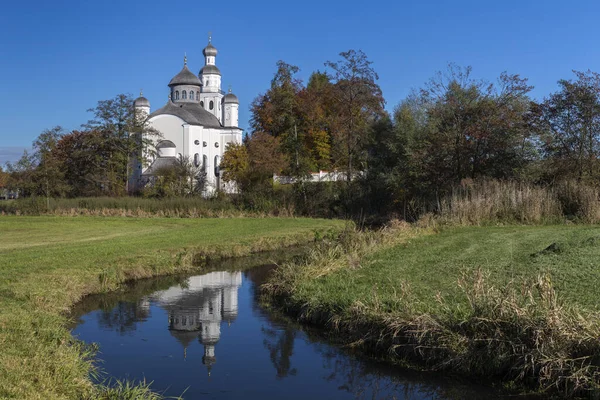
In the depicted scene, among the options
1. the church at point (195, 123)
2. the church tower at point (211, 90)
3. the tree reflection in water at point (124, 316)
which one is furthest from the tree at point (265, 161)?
the church tower at point (211, 90)

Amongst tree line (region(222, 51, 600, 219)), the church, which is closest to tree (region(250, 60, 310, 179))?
tree line (region(222, 51, 600, 219))

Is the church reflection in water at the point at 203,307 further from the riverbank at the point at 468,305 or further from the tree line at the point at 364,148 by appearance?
the tree line at the point at 364,148

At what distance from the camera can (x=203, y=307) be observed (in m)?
13.7

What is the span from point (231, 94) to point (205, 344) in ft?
226

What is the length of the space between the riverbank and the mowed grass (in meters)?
0.02

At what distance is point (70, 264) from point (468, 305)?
10414 millimetres

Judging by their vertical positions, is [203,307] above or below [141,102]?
below

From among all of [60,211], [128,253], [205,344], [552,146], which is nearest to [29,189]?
[60,211]

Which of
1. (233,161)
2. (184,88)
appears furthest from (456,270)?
(184,88)

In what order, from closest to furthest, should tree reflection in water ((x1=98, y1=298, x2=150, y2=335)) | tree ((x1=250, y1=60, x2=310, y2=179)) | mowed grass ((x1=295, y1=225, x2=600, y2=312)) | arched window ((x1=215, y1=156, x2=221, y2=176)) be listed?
mowed grass ((x1=295, y1=225, x2=600, y2=312))
tree reflection in water ((x1=98, y1=298, x2=150, y2=335))
tree ((x1=250, y1=60, x2=310, y2=179))
arched window ((x1=215, y1=156, x2=221, y2=176))

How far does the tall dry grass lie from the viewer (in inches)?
885

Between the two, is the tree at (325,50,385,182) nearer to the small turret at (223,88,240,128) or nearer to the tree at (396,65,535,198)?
the tree at (396,65,535,198)

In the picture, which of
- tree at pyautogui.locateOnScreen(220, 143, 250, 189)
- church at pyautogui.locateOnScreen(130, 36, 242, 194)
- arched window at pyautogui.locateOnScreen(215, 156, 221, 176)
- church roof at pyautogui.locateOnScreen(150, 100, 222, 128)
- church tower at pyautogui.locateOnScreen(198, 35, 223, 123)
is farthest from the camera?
church tower at pyautogui.locateOnScreen(198, 35, 223, 123)

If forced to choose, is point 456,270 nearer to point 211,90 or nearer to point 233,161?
point 233,161
